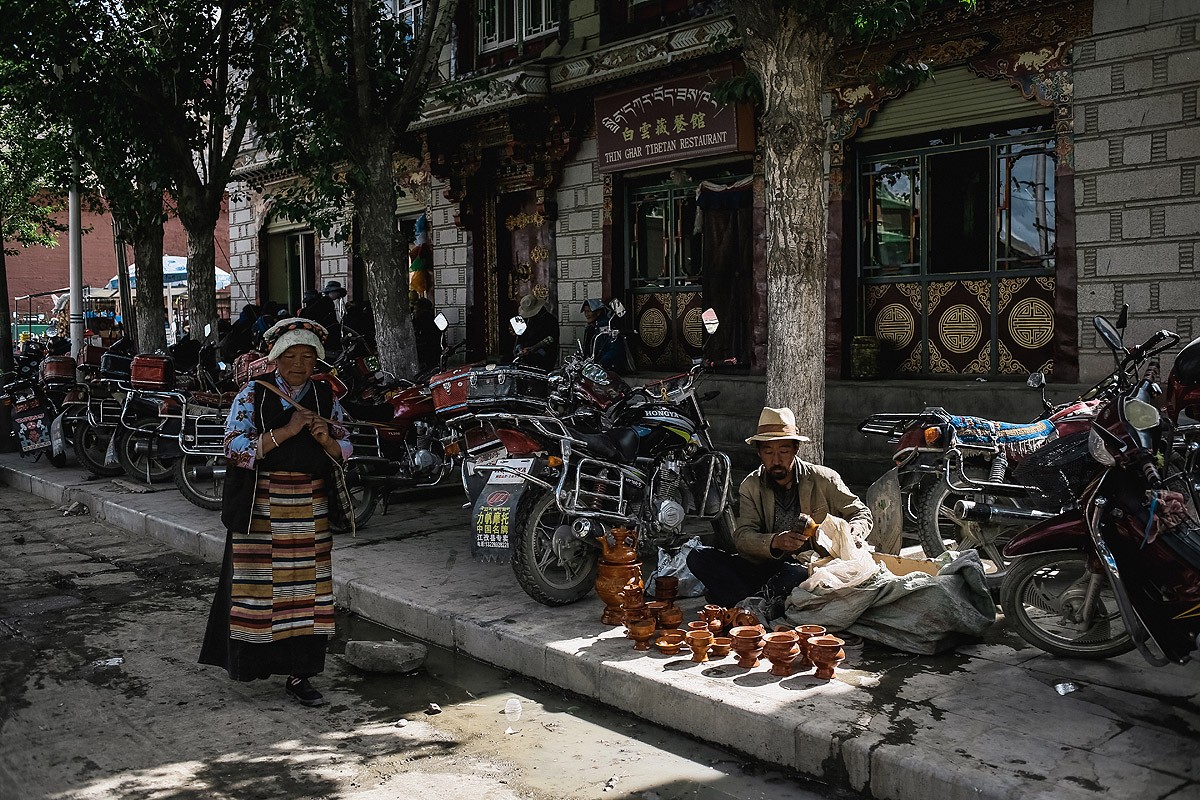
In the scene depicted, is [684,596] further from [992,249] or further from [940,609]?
[992,249]

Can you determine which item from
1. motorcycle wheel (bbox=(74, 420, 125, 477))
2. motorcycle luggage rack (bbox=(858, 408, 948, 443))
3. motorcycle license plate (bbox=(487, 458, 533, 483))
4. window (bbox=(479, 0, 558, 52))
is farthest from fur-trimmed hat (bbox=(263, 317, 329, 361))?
window (bbox=(479, 0, 558, 52))

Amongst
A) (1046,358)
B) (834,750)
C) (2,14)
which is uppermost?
(2,14)

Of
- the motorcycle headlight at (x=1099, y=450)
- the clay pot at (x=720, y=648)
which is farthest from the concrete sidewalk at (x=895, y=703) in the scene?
the motorcycle headlight at (x=1099, y=450)

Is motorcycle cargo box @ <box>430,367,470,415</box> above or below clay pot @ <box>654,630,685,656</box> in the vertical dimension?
above

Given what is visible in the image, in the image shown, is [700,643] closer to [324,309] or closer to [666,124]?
[666,124]

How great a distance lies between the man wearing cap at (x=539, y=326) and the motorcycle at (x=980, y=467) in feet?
20.4

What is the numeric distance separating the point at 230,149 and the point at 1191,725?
13.5 metres

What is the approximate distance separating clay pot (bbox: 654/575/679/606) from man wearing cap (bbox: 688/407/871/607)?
218 mm

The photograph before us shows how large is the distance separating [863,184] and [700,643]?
7.66m

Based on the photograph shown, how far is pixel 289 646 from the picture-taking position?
495 cm

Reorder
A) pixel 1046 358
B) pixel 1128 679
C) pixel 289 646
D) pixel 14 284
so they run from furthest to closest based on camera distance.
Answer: pixel 14 284 < pixel 1046 358 < pixel 289 646 < pixel 1128 679

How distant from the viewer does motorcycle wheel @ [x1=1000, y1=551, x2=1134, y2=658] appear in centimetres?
480

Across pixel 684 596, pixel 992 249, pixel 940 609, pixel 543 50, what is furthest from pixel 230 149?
pixel 940 609

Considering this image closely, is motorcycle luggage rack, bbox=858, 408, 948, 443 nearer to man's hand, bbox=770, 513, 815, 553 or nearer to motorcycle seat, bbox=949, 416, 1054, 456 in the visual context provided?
motorcycle seat, bbox=949, 416, 1054, 456
